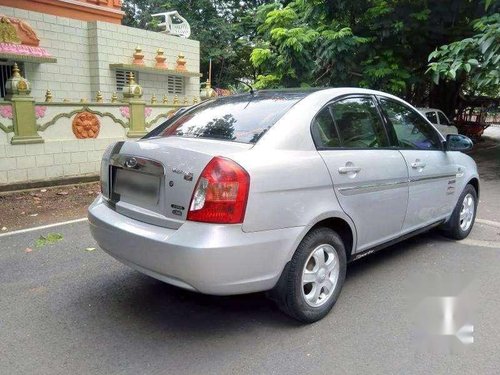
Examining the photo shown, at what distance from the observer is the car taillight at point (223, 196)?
8.39ft

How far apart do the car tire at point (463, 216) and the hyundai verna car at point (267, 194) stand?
1004 mm

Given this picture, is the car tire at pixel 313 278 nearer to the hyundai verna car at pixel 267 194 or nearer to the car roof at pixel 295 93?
the hyundai verna car at pixel 267 194

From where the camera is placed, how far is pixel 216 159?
8.58 feet

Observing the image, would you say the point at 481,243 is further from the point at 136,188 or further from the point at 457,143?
the point at 136,188

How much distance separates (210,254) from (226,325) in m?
0.77

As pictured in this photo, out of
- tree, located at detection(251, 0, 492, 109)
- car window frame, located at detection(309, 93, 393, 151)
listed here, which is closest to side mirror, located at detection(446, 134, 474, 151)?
car window frame, located at detection(309, 93, 393, 151)

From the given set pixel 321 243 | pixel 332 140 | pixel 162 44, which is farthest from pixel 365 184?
pixel 162 44

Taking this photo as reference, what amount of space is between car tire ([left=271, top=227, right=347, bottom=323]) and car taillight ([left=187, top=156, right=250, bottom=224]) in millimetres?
557

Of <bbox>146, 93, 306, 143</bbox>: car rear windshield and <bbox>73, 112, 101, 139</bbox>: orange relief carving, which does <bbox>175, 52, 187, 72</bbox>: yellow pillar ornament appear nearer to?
<bbox>73, 112, 101, 139</bbox>: orange relief carving

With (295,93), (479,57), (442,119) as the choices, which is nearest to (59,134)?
(295,93)

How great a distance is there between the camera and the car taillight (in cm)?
256

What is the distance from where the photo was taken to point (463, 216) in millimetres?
4879

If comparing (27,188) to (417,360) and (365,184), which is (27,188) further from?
(417,360)

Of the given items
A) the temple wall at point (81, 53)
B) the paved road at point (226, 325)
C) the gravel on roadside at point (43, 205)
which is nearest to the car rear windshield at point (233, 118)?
the paved road at point (226, 325)
